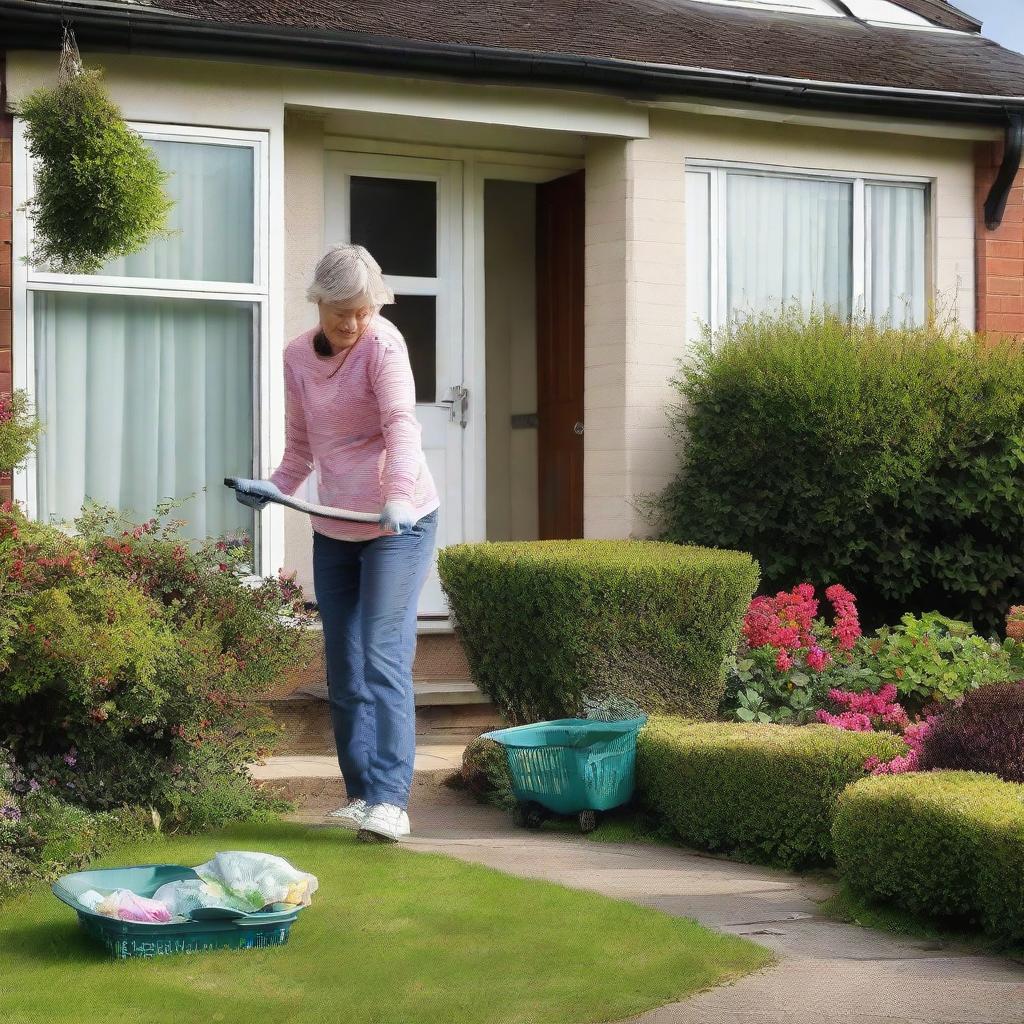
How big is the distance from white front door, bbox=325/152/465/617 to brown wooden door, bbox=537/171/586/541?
31.1 inches

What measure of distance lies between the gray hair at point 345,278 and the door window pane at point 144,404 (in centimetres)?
261

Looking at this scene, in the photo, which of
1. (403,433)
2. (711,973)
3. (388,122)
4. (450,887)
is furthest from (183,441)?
(711,973)

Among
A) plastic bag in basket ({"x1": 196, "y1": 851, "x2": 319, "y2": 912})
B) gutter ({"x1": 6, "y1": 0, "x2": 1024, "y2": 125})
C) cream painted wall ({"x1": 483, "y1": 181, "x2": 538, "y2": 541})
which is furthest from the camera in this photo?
cream painted wall ({"x1": 483, "y1": 181, "x2": 538, "y2": 541})

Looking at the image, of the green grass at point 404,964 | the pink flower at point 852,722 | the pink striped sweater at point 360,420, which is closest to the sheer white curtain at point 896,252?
the pink flower at point 852,722

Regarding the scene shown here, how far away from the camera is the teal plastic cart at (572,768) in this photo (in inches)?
234

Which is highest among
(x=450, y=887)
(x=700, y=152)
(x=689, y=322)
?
(x=700, y=152)

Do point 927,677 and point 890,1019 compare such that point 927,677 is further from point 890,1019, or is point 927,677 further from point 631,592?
point 890,1019

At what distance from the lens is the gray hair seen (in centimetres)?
520

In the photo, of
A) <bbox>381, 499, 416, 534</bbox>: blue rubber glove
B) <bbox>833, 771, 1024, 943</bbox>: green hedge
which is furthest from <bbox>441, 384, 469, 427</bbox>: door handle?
<bbox>833, 771, 1024, 943</bbox>: green hedge

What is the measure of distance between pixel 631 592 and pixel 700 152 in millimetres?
3460

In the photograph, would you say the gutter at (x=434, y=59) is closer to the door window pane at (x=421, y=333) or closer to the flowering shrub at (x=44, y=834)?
the door window pane at (x=421, y=333)

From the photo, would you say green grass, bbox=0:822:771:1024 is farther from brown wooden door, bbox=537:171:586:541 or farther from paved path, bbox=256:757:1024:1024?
brown wooden door, bbox=537:171:586:541

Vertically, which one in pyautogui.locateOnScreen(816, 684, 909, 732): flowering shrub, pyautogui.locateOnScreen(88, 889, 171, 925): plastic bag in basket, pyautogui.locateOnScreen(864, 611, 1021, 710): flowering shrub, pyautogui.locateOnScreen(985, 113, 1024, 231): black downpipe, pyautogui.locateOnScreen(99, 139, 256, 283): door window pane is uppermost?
pyautogui.locateOnScreen(985, 113, 1024, 231): black downpipe

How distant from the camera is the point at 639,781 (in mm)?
6113
